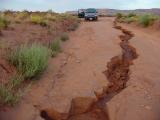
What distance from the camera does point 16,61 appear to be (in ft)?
38.5

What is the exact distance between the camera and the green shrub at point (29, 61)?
1125 centimetres

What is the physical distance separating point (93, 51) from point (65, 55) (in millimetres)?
1909

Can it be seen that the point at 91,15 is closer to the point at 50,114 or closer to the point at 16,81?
the point at 16,81

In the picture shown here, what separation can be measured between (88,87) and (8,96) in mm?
3017

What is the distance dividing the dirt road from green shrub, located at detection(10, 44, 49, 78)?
0.33 meters

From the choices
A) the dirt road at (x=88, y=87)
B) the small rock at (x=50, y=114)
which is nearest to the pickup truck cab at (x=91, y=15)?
the dirt road at (x=88, y=87)

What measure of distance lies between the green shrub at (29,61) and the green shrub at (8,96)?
1.41 meters

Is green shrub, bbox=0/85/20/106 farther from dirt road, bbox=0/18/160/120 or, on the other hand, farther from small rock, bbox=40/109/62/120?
small rock, bbox=40/109/62/120

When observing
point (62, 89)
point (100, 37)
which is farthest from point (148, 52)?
point (62, 89)

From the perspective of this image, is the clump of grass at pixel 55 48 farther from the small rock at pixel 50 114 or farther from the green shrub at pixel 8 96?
the green shrub at pixel 8 96

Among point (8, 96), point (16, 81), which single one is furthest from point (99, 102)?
point (8, 96)

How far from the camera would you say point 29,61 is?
11.7 m

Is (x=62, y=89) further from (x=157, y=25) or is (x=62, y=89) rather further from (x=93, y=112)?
(x=157, y=25)

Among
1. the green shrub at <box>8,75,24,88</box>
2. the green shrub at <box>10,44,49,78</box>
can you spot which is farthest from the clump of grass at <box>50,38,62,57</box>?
the green shrub at <box>8,75,24,88</box>
